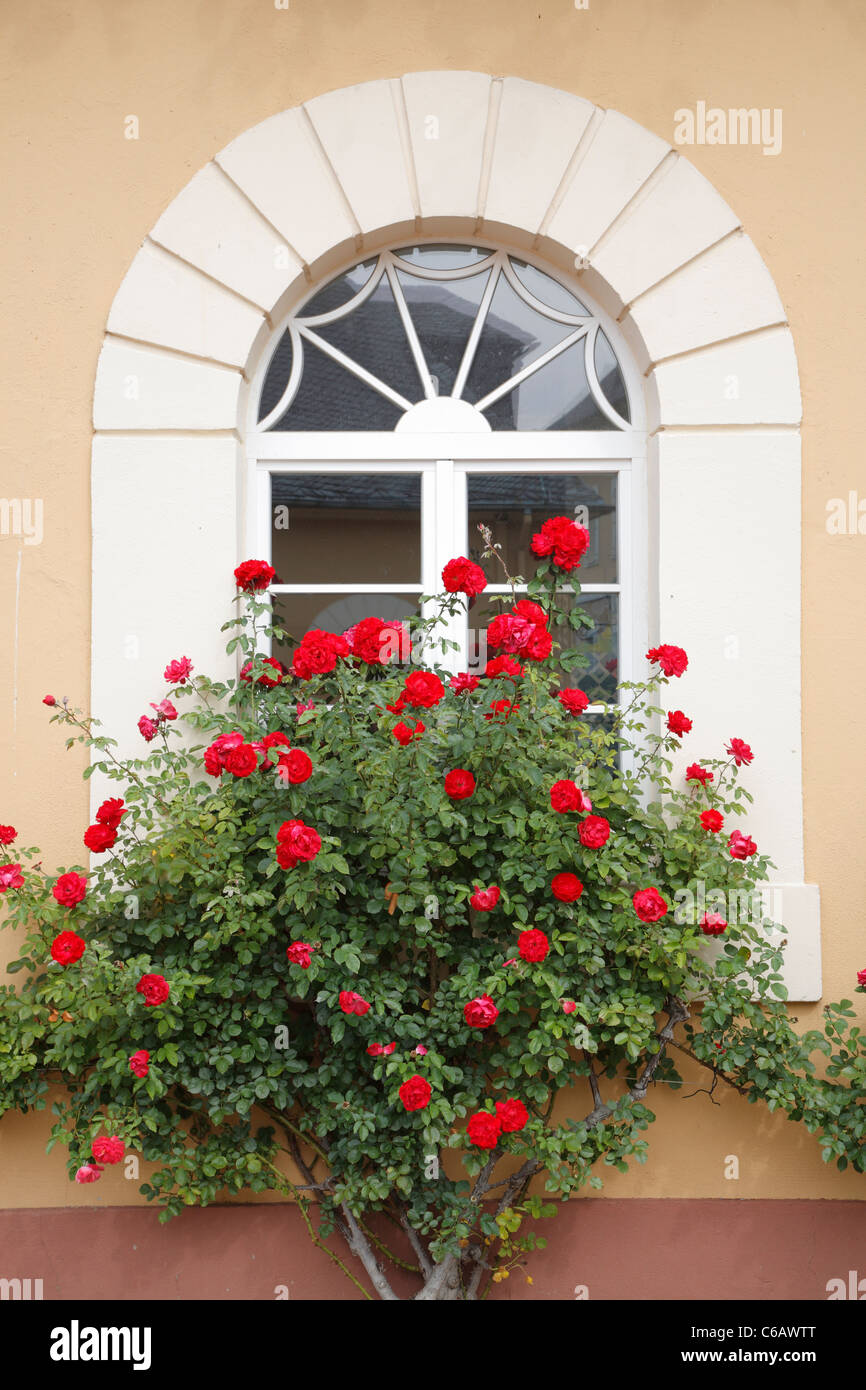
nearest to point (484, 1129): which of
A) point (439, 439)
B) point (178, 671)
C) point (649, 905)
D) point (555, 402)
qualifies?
point (649, 905)

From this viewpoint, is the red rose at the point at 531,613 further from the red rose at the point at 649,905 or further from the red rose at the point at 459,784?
the red rose at the point at 649,905

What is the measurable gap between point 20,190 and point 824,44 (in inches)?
108

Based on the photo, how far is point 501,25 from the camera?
3361 millimetres

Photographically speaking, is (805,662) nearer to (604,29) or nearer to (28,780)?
(604,29)

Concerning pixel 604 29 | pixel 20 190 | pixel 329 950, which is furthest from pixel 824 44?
pixel 329 950

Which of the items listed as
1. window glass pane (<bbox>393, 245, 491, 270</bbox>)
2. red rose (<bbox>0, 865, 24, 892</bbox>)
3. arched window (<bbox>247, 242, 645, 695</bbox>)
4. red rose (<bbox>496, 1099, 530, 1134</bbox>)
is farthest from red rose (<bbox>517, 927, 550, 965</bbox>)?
window glass pane (<bbox>393, 245, 491, 270</bbox>)

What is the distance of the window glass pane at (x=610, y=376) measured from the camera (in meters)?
3.54

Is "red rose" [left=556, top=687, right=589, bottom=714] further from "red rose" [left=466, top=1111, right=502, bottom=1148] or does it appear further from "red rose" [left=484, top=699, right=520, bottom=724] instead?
"red rose" [left=466, top=1111, right=502, bottom=1148]

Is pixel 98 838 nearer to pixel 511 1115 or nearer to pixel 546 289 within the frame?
pixel 511 1115

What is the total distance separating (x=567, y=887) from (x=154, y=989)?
116 cm

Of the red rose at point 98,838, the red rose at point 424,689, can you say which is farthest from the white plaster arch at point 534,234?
the red rose at point 424,689

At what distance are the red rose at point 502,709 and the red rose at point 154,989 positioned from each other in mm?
1161

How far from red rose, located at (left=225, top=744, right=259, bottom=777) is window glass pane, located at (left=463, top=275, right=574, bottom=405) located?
1.66 m

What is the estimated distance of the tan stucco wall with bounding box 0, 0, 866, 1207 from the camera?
130 inches
